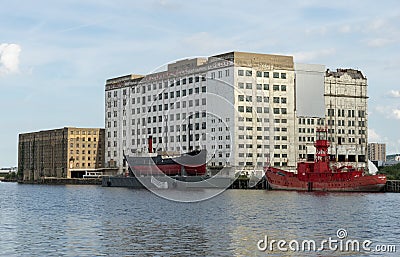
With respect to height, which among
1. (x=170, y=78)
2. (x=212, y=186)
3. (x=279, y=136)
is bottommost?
(x=212, y=186)

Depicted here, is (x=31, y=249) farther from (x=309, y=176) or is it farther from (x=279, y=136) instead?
(x=279, y=136)

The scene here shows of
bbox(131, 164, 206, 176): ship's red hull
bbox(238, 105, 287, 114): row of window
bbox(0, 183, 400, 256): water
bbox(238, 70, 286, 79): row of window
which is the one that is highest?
bbox(238, 70, 286, 79): row of window

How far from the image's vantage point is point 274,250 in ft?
162

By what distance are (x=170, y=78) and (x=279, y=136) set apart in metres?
37.6

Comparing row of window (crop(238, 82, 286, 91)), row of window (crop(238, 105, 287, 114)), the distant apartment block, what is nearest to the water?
the distant apartment block

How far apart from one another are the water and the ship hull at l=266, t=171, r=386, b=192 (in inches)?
1541

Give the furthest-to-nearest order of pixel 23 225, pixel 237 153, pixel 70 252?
pixel 237 153 → pixel 23 225 → pixel 70 252

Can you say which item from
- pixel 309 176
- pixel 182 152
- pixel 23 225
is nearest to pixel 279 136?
pixel 182 152

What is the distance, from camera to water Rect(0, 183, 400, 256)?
50.5m

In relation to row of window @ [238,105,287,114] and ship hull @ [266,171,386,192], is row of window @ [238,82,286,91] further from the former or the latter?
ship hull @ [266,171,386,192]

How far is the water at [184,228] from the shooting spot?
1989 inches

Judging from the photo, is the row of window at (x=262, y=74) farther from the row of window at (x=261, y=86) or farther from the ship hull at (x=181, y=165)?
the ship hull at (x=181, y=165)
